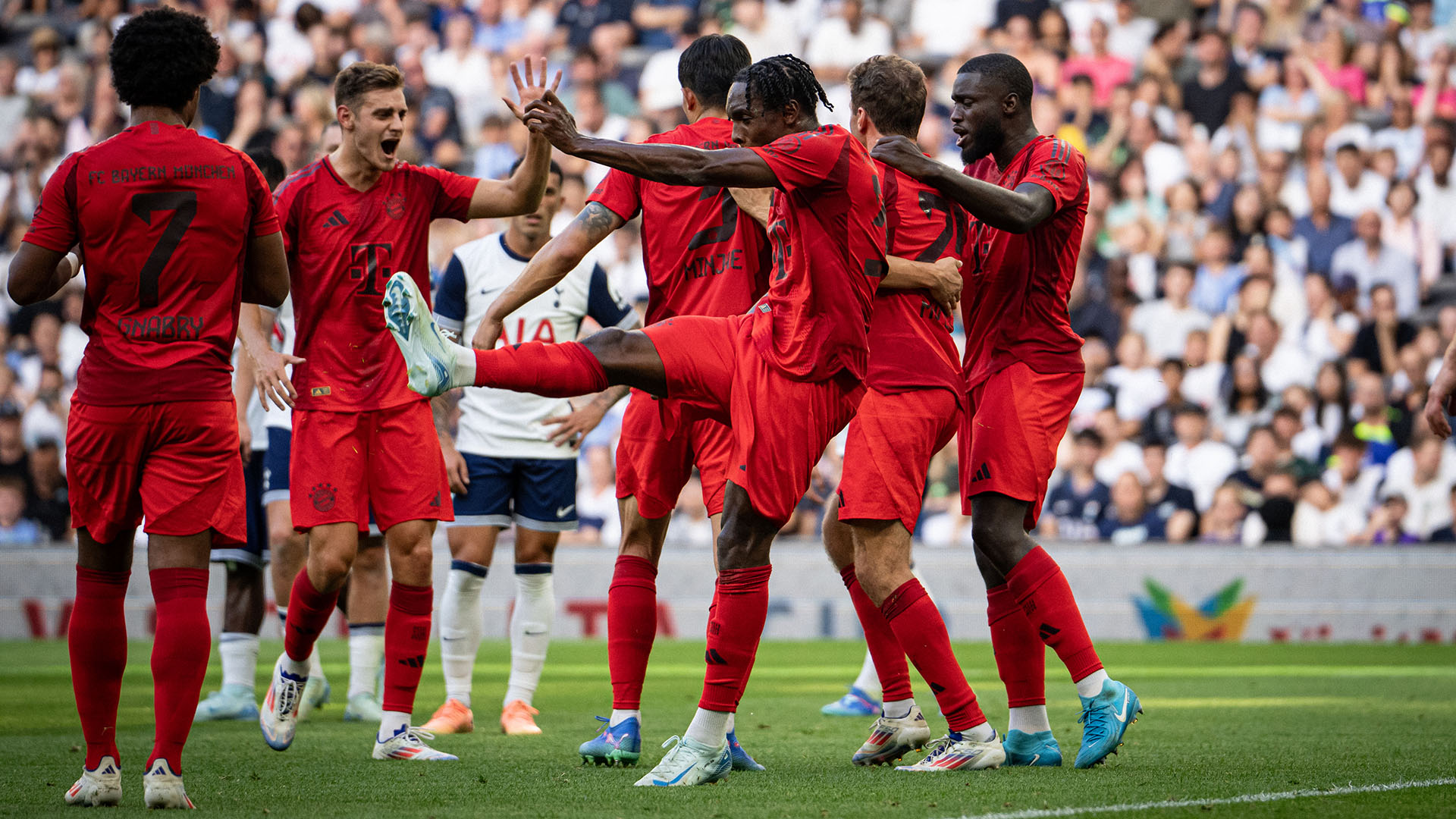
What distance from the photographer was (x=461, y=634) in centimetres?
755

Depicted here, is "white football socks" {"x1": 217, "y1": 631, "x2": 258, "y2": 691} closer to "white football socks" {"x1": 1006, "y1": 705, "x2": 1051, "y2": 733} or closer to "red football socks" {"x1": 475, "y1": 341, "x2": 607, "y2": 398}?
"red football socks" {"x1": 475, "y1": 341, "x2": 607, "y2": 398}

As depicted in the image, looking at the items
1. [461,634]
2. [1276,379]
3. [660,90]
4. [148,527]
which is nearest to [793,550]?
[1276,379]

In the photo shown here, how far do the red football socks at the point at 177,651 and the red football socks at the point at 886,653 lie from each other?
245cm

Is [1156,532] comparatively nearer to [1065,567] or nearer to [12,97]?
[1065,567]

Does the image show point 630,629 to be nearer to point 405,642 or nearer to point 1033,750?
point 405,642

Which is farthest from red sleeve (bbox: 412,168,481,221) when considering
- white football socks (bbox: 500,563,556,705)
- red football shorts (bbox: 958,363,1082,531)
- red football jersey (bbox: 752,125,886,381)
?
red football shorts (bbox: 958,363,1082,531)

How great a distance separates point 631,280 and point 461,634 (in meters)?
9.81

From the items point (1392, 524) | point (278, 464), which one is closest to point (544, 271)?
point (278, 464)

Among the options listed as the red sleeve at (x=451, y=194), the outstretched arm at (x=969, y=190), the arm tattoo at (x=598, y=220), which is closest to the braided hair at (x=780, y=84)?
the outstretched arm at (x=969, y=190)

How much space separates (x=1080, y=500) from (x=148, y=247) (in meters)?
10.6

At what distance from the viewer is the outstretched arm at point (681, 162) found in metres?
4.75

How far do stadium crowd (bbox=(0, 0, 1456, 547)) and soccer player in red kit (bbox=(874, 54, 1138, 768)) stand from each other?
560 cm

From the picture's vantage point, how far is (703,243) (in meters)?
6.10

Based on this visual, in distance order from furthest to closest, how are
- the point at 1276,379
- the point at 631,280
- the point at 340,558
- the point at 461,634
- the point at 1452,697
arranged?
the point at 631,280, the point at 1276,379, the point at 1452,697, the point at 461,634, the point at 340,558
